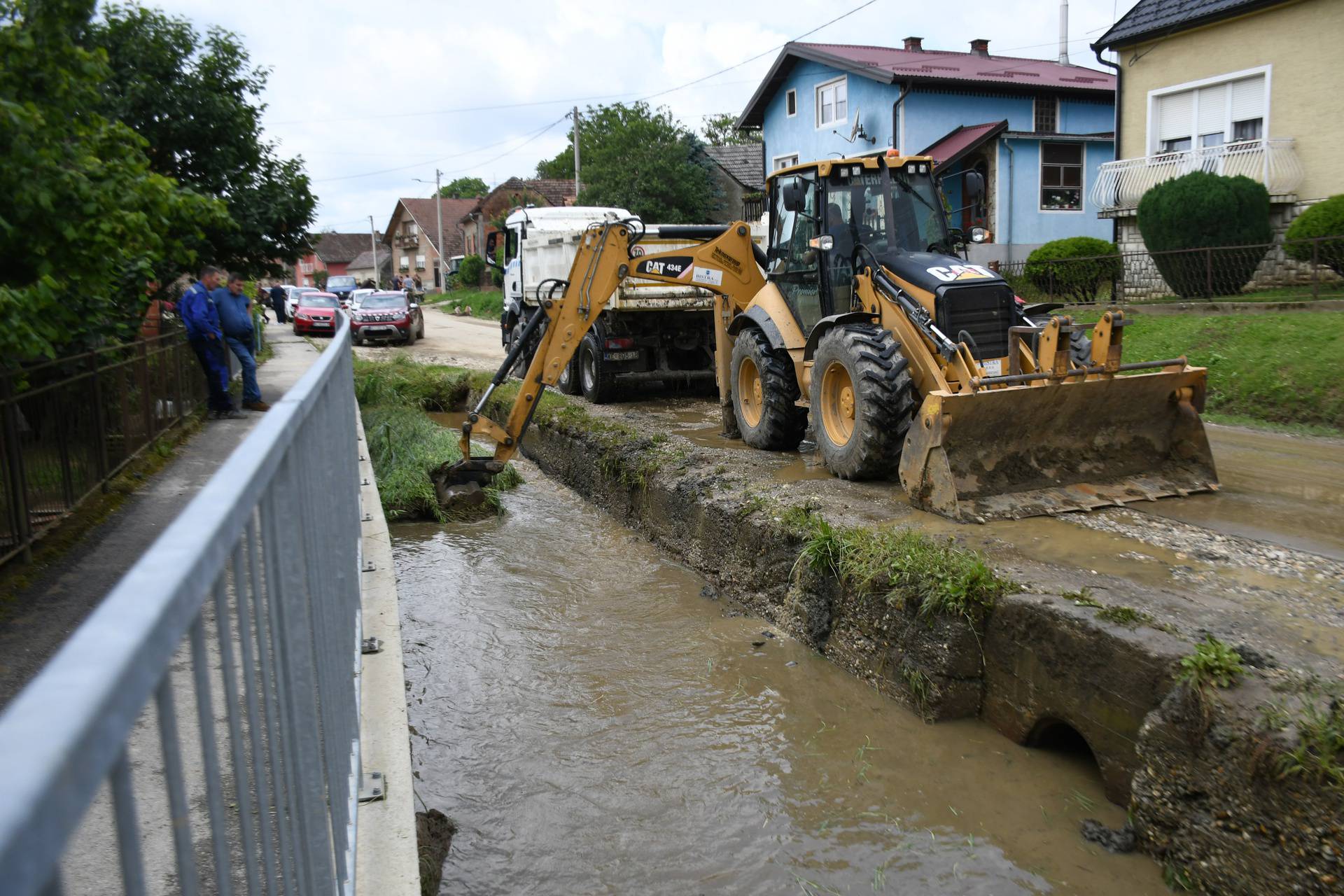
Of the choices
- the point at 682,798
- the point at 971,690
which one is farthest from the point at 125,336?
the point at 971,690

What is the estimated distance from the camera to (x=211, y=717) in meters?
1.41

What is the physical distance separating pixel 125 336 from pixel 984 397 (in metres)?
8.95

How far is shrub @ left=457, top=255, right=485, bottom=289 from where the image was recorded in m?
55.5

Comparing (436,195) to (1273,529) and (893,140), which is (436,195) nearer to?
(893,140)

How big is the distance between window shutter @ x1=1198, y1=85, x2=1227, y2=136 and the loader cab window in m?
13.6

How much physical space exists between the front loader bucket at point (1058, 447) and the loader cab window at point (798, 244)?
7.89ft

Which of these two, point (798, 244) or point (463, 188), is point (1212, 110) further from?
point (463, 188)

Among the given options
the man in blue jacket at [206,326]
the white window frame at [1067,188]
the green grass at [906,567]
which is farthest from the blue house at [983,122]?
the green grass at [906,567]

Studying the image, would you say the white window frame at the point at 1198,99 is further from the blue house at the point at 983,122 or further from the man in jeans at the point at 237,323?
the man in jeans at the point at 237,323

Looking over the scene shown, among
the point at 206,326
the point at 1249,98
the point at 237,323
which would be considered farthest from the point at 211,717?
the point at 1249,98

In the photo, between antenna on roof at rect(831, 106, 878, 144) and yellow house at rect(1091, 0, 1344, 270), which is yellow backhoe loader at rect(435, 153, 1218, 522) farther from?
antenna on roof at rect(831, 106, 878, 144)

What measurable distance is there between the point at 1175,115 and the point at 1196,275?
5.15 metres

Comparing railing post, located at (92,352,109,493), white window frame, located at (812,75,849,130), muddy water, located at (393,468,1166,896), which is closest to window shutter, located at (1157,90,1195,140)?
white window frame, located at (812,75,849,130)

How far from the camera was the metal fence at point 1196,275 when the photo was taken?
15.1 metres
